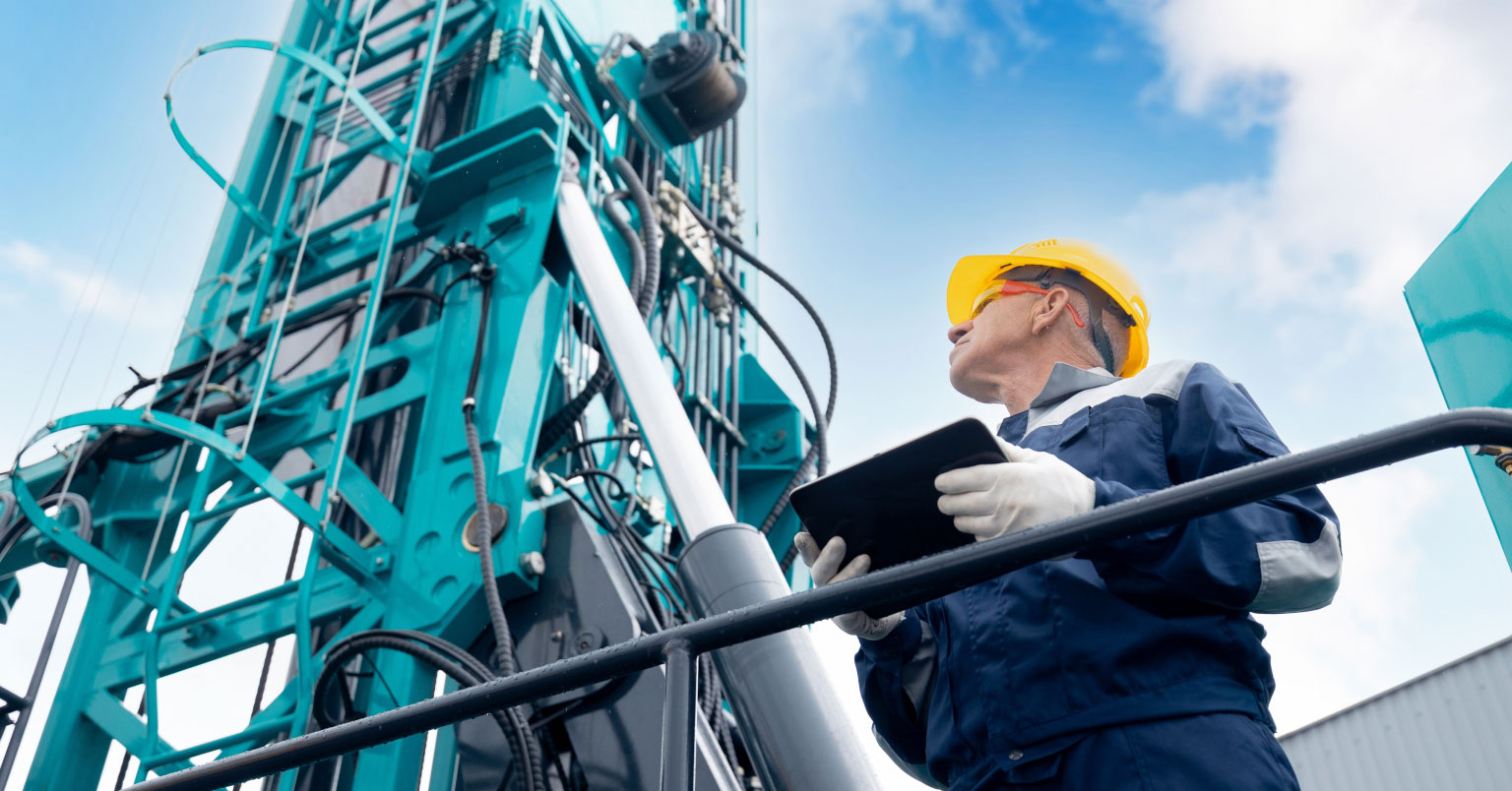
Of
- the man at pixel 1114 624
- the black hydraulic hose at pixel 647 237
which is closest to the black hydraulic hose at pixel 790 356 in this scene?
the black hydraulic hose at pixel 647 237

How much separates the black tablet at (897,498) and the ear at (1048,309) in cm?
76

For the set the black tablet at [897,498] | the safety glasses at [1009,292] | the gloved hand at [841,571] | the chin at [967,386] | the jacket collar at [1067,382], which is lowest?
the gloved hand at [841,571]

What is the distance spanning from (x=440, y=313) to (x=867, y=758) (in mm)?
2712

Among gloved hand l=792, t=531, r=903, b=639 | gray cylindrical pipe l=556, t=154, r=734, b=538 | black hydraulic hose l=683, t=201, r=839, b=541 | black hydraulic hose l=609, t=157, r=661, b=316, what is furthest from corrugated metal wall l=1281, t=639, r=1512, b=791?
gloved hand l=792, t=531, r=903, b=639

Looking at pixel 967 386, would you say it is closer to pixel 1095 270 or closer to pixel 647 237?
pixel 1095 270

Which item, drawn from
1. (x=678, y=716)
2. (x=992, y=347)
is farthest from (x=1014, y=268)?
(x=678, y=716)

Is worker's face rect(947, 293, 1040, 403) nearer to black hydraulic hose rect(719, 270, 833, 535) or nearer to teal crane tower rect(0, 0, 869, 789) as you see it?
teal crane tower rect(0, 0, 869, 789)

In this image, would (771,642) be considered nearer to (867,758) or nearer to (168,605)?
(867,758)

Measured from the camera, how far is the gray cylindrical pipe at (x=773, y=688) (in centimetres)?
241

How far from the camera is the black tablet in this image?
1682 millimetres

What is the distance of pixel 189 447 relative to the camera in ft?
16.2

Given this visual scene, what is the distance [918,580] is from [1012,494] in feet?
1.12

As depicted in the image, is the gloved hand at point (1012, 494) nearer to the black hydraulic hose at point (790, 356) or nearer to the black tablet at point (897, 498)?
the black tablet at point (897, 498)

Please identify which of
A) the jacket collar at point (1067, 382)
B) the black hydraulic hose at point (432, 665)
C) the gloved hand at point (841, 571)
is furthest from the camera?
the black hydraulic hose at point (432, 665)
